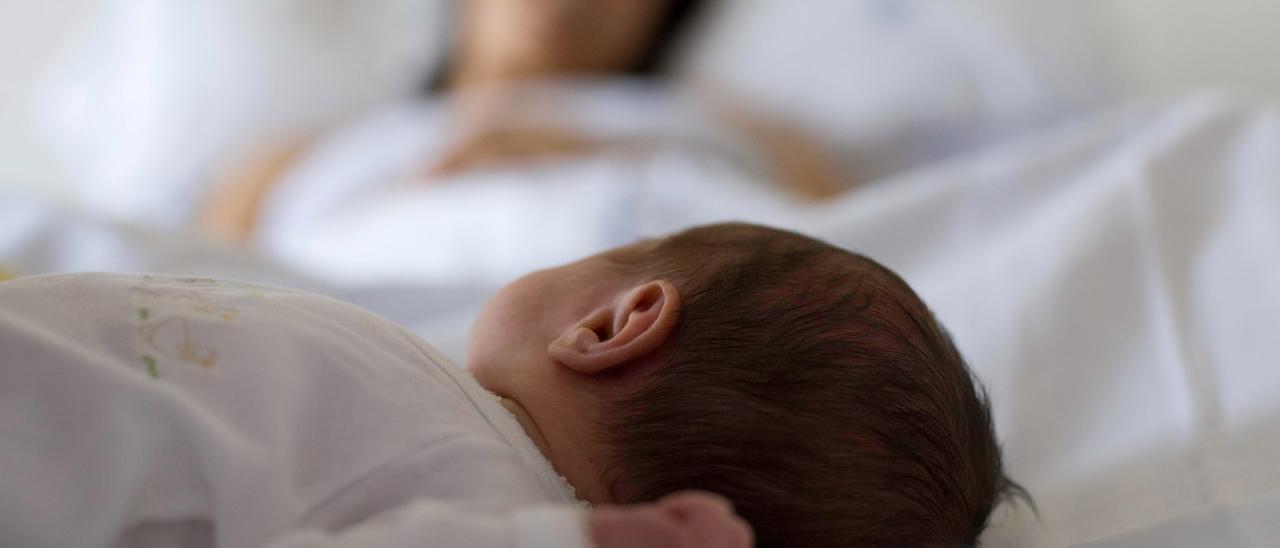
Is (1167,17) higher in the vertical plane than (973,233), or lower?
higher

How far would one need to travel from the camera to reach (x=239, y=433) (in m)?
0.50

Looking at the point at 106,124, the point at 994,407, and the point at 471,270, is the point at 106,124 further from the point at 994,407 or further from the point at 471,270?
the point at 994,407

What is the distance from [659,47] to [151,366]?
153 cm

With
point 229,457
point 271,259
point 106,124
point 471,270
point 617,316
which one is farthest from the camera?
point 106,124

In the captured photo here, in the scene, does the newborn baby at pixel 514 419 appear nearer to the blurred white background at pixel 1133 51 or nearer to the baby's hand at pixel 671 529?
the baby's hand at pixel 671 529

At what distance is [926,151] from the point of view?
5.33 feet

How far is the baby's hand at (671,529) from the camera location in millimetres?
449

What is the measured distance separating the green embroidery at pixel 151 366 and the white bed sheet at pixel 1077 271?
0.36 m

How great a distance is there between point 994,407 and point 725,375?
0.35 metres

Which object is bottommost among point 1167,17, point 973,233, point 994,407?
point 994,407

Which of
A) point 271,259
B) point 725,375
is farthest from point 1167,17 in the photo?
point 725,375

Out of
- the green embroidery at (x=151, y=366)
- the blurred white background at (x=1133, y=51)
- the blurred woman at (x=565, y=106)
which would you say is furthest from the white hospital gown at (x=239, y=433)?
the blurred white background at (x=1133, y=51)

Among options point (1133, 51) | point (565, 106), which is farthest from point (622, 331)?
point (1133, 51)

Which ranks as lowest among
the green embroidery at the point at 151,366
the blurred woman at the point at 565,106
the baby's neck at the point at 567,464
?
the baby's neck at the point at 567,464
